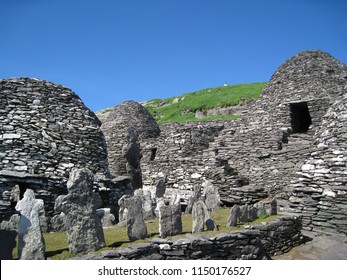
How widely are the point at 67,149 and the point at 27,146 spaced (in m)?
1.19

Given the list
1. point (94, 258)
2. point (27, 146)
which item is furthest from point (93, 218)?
point (27, 146)

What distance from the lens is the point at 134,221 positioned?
596cm

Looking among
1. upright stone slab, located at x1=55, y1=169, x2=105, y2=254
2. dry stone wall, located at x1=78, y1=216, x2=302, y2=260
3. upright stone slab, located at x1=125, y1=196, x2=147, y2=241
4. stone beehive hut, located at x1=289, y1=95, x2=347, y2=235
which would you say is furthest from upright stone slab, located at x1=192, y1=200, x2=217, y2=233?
stone beehive hut, located at x1=289, y1=95, x2=347, y2=235

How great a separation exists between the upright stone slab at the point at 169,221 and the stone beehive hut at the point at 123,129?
48.0 feet

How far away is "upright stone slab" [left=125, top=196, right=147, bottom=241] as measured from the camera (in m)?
5.88

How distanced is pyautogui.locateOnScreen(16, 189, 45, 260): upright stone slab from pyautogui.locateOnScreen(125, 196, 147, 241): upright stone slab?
1.54 m

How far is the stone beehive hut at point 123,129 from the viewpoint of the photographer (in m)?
21.3

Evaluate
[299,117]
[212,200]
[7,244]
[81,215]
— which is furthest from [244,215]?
[299,117]

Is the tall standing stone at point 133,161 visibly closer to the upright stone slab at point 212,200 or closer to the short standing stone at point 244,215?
the upright stone slab at point 212,200

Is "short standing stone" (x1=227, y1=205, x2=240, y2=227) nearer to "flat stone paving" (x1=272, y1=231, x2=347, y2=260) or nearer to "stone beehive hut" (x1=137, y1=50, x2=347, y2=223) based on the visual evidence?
"flat stone paving" (x1=272, y1=231, x2=347, y2=260)

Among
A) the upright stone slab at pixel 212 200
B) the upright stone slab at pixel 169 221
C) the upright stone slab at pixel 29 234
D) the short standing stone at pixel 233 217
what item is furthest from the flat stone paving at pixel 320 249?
the upright stone slab at pixel 29 234

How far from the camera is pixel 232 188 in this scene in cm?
1295

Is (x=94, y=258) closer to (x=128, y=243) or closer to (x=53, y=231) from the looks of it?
(x=128, y=243)

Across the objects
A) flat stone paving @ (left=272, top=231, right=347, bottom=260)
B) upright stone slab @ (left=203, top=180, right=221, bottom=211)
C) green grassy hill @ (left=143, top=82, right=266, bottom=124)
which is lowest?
flat stone paving @ (left=272, top=231, right=347, bottom=260)
